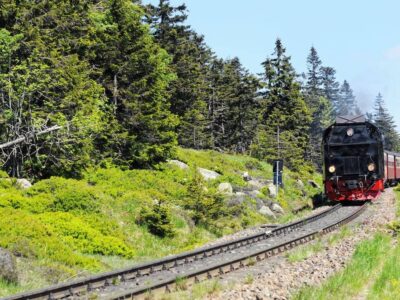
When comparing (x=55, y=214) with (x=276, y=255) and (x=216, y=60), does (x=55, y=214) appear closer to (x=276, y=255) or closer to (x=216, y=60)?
(x=276, y=255)

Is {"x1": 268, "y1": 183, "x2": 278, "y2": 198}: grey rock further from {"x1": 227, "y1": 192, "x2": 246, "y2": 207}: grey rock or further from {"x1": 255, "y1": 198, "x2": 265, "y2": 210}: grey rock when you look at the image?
{"x1": 227, "y1": 192, "x2": 246, "y2": 207}: grey rock

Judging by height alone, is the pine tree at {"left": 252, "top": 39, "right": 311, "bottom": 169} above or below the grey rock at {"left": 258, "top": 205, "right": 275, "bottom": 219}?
above

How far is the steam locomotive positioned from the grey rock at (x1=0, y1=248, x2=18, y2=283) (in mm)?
19126

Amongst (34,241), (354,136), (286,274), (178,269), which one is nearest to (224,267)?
(178,269)

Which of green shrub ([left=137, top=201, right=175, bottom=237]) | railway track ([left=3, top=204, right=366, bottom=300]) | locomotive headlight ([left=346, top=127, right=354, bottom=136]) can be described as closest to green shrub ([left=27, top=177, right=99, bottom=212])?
green shrub ([left=137, top=201, right=175, bottom=237])

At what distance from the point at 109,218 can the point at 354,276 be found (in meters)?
10.2

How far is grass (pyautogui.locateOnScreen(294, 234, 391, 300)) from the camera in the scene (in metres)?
8.43

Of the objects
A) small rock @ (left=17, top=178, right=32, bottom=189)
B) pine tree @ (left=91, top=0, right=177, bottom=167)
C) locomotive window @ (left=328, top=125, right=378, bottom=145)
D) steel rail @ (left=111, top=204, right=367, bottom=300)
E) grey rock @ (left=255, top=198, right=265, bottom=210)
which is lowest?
steel rail @ (left=111, top=204, right=367, bottom=300)

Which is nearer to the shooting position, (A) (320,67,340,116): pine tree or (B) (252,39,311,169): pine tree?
(B) (252,39,311,169): pine tree

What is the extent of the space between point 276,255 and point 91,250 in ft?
18.0

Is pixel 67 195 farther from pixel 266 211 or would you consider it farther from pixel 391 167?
pixel 391 167

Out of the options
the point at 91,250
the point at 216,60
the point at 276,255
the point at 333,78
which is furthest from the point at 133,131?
the point at 333,78

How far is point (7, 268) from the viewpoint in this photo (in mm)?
10258

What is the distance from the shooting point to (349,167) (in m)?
26.0
